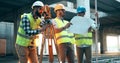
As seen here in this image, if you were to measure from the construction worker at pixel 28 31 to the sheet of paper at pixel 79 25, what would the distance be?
123cm

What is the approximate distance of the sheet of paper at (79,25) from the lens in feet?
21.0

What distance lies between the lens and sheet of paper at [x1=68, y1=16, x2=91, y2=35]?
21.0 feet

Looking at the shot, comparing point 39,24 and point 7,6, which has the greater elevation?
point 7,6

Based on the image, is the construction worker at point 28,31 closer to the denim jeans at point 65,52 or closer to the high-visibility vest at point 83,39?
the denim jeans at point 65,52

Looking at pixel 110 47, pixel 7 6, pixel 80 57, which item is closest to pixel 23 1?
pixel 7 6

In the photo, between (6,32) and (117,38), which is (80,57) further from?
(117,38)

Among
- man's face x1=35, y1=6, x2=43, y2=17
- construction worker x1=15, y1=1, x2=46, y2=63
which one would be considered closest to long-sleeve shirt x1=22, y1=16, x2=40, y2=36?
construction worker x1=15, y1=1, x2=46, y2=63

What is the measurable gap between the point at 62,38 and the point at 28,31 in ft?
4.85

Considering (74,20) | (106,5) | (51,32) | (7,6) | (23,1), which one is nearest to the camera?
(51,32)

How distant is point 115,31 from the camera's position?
158ft

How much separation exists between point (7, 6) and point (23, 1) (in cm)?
Answer: 268

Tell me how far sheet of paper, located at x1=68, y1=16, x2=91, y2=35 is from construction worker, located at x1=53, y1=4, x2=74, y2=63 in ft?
0.71

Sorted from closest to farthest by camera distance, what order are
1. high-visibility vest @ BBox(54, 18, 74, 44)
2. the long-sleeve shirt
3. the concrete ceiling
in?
the long-sleeve shirt → high-visibility vest @ BBox(54, 18, 74, 44) → the concrete ceiling

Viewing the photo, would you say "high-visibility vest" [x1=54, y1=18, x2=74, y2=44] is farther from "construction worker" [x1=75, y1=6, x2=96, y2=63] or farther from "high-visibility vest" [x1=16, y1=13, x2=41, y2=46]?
"high-visibility vest" [x1=16, y1=13, x2=41, y2=46]
